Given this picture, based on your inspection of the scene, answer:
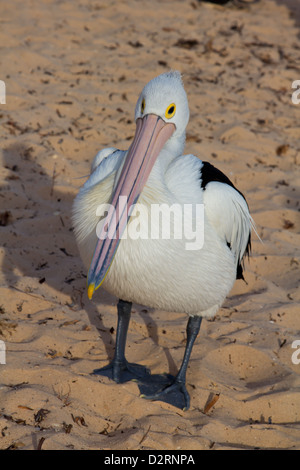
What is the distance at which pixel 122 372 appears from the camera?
3.07 meters

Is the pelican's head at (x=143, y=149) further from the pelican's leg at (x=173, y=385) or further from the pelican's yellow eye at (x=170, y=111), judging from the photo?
the pelican's leg at (x=173, y=385)

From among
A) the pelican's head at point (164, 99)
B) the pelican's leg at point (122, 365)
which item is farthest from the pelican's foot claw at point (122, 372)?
the pelican's head at point (164, 99)

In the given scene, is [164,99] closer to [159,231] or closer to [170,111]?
[170,111]

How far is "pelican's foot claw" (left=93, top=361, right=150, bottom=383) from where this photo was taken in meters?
3.01

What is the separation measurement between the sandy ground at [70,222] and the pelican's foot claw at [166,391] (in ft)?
0.18

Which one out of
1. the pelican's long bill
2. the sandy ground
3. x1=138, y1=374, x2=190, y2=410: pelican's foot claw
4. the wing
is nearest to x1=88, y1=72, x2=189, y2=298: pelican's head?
the pelican's long bill

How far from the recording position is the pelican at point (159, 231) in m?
2.50

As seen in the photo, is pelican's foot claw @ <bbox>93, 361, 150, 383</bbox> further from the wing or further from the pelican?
the wing

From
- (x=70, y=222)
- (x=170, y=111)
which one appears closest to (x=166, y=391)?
(x=170, y=111)

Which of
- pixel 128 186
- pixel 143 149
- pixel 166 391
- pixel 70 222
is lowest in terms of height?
pixel 166 391

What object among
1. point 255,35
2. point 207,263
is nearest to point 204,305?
point 207,263

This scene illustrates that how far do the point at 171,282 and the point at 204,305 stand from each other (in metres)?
0.37

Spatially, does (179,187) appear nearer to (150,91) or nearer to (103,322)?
(150,91)

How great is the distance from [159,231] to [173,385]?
96 cm
